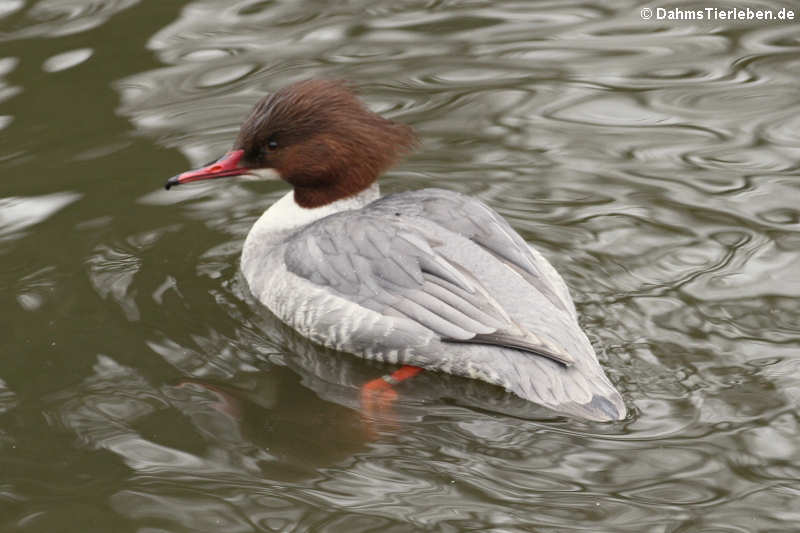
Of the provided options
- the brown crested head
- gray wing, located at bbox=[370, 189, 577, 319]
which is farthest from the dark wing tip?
the brown crested head

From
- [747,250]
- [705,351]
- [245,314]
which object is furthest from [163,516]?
[747,250]

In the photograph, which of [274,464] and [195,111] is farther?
[195,111]

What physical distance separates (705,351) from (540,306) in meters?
0.76

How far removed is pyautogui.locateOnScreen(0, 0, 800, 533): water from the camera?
16.5 feet

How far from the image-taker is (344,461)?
207 inches

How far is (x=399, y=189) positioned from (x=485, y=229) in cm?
152

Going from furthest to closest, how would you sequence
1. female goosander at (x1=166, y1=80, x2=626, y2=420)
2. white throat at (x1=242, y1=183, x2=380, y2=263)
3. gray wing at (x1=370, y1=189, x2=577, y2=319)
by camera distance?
white throat at (x1=242, y1=183, x2=380, y2=263) → gray wing at (x1=370, y1=189, x2=577, y2=319) → female goosander at (x1=166, y1=80, x2=626, y2=420)

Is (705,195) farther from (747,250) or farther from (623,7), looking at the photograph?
(623,7)

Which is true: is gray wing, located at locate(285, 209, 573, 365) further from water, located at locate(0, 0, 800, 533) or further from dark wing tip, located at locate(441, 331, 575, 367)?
water, located at locate(0, 0, 800, 533)

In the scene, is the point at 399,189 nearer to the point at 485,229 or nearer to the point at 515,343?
the point at 485,229

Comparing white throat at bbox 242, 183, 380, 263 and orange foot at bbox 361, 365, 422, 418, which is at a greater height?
white throat at bbox 242, 183, 380, 263

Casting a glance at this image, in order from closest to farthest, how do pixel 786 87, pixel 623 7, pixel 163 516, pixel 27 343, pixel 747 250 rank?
1. pixel 163 516
2. pixel 27 343
3. pixel 747 250
4. pixel 786 87
5. pixel 623 7

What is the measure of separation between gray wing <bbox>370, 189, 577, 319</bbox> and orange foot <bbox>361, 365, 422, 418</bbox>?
2.17ft

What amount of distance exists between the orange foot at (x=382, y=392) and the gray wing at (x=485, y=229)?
0.66 meters
